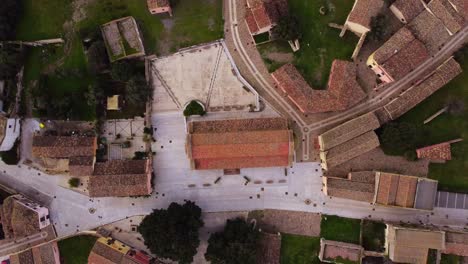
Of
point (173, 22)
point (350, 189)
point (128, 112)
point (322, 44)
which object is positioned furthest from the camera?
point (128, 112)

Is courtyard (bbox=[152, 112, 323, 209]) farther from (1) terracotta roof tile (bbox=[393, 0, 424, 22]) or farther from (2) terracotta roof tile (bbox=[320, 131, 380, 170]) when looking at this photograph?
(1) terracotta roof tile (bbox=[393, 0, 424, 22])

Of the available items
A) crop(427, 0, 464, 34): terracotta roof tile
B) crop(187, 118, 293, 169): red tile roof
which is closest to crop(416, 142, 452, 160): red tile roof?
crop(427, 0, 464, 34): terracotta roof tile

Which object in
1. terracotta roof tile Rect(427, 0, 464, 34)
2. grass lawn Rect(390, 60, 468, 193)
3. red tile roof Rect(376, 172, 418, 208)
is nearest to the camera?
red tile roof Rect(376, 172, 418, 208)

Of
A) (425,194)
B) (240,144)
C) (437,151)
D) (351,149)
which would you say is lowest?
(425,194)

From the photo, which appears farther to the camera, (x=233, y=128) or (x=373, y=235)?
(x=373, y=235)

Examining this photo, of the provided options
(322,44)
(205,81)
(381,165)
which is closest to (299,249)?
(381,165)

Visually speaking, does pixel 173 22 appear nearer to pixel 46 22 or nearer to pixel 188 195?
pixel 46 22

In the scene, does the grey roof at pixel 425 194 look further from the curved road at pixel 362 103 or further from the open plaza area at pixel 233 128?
the curved road at pixel 362 103
